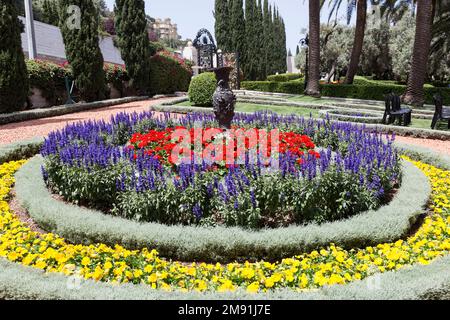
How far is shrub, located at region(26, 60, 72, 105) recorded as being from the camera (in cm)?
1476

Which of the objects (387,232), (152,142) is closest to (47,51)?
(152,142)

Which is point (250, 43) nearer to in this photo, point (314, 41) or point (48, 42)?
point (48, 42)

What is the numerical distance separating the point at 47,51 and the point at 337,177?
82.9 feet

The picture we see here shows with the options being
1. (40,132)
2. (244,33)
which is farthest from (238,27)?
(40,132)

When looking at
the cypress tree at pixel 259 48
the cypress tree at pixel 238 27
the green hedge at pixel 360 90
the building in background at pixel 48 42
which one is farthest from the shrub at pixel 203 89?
the cypress tree at pixel 259 48

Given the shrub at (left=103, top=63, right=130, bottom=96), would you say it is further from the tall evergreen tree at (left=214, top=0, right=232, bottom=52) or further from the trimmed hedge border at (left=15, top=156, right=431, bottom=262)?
the trimmed hedge border at (left=15, top=156, right=431, bottom=262)

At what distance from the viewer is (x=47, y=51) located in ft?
82.8

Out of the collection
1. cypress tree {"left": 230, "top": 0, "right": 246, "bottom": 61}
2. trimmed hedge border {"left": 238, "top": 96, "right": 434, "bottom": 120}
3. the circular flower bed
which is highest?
cypress tree {"left": 230, "top": 0, "right": 246, "bottom": 61}

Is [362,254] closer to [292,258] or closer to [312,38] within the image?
[292,258]

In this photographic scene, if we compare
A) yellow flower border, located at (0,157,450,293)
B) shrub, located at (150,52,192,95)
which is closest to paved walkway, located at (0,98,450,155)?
yellow flower border, located at (0,157,450,293)

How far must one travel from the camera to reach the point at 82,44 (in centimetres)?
1681

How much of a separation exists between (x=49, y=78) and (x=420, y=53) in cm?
1444

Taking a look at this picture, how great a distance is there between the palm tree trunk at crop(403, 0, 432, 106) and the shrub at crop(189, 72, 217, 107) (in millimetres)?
7828
